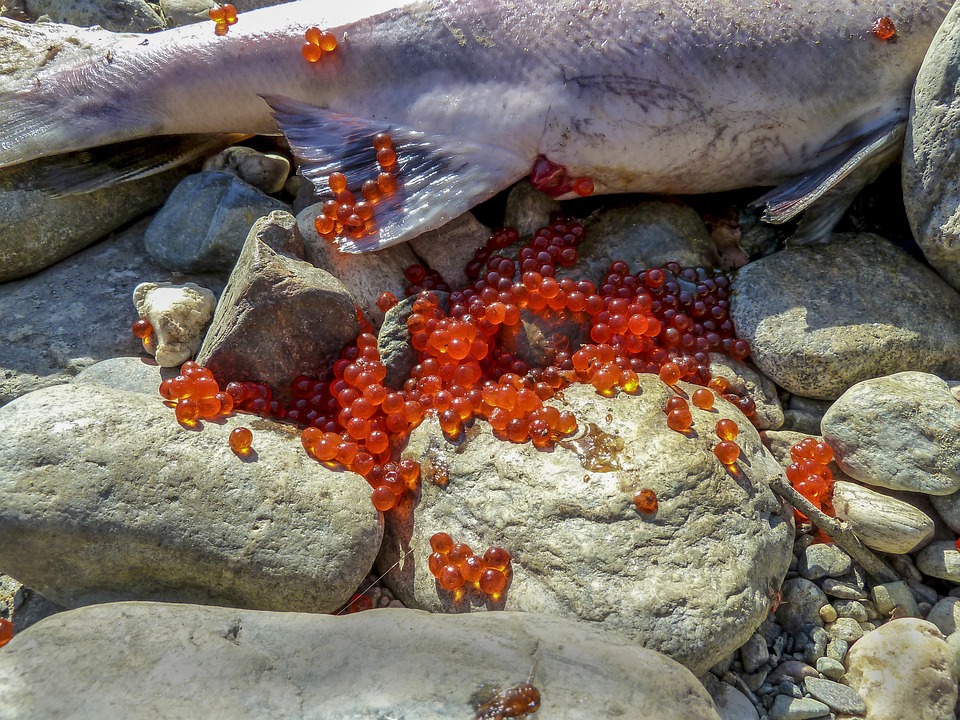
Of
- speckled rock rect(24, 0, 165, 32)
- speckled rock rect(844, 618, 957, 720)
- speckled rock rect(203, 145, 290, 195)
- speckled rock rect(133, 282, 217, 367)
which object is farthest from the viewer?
speckled rock rect(24, 0, 165, 32)

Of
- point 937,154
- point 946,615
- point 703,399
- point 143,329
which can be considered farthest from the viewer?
point 143,329

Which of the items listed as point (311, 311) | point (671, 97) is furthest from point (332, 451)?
point (671, 97)

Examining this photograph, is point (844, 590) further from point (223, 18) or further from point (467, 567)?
point (223, 18)

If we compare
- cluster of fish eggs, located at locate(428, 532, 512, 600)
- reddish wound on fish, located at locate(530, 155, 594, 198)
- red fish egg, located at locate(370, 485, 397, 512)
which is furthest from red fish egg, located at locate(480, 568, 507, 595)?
reddish wound on fish, located at locate(530, 155, 594, 198)

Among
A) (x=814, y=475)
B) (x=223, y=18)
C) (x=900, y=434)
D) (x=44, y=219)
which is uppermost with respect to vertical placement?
(x=223, y=18)

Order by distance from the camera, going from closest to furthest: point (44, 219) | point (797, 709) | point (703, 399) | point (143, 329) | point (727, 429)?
1. point (797, 709)
2. point (727, 429)
3. point (703, 399)
4. point (143, 329)
5. point (44, 219)

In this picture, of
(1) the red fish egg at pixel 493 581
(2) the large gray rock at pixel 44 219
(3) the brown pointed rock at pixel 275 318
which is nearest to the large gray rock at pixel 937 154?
(1) the red fish egg at pixel 493 581

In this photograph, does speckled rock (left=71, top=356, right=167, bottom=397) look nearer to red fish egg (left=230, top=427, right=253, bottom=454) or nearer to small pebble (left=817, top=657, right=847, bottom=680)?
red fish egg (left=230, top=427, right=253, bottom=454)

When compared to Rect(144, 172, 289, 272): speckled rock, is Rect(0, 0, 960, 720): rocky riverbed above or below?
below

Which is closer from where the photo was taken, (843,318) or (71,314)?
(843,318)

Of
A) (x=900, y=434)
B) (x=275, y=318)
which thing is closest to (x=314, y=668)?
(x=275, y=318)
